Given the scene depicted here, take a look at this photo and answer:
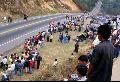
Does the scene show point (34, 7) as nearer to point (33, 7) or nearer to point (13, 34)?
point (33, 7)

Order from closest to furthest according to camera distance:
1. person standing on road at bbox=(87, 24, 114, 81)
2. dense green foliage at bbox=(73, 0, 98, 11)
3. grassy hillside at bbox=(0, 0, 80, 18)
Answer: person standing on road at bbox=(87, 24, 114, 81) < grassy hillside at bbox=(0, 0, 80, 18) < dense green foliage at bbox=(73, 0, 98, 11)

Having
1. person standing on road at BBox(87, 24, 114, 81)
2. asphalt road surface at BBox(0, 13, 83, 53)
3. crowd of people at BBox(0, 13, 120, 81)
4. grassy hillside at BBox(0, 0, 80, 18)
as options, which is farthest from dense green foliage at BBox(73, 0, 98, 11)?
person standing on road at BBox(87, 24, 114, 81)

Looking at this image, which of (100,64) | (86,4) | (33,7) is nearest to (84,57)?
(100,64)

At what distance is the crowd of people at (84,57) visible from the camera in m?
7.80

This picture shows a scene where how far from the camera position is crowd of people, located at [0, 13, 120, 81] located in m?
7.80

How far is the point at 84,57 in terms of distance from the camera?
9594mm

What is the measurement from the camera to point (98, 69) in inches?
306

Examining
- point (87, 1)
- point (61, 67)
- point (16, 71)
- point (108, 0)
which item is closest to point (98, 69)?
point (16, 71)

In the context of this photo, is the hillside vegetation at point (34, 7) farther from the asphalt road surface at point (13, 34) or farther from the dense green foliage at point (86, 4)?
the asphalt road surface at point (13, 34)

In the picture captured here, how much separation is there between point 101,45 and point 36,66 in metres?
21.7

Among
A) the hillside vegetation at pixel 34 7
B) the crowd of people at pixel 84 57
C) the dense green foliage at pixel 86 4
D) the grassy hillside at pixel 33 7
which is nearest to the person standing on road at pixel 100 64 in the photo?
the crowd of people at pixel 84 57

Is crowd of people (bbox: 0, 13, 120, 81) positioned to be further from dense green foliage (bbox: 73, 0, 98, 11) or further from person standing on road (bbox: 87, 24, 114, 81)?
dense green foliage (bbox: 73, 0, 98, 11)

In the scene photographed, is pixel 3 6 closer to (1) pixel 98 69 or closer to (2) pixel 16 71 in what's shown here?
(2) pixel 16 71

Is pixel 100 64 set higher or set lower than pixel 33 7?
higher
